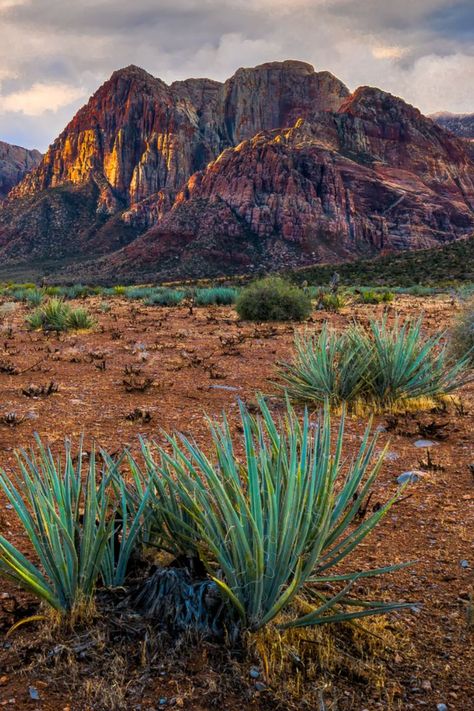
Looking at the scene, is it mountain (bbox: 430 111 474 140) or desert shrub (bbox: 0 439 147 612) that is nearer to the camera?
desert shrub (bbox: 0 439 147 612)

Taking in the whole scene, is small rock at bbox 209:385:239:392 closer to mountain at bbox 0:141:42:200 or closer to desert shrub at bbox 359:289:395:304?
desert shrub at bbox 359:289:395:304

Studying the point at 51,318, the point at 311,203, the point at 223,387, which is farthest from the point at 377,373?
the point at 311,203

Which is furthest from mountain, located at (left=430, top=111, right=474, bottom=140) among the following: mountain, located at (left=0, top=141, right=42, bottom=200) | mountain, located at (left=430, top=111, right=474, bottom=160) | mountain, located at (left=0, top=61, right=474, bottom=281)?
mountain, located at (left=0, top=141, right=42, bottom=200)

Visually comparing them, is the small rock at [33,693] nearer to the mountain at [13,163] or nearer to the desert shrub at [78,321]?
the desert shrub at [78,321]

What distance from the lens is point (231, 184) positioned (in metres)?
86.8

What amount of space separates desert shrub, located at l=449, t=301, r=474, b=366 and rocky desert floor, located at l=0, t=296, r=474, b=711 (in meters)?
1.55

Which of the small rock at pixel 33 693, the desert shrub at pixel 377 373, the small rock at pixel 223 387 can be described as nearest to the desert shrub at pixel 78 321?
the small rock at pixel 223 387

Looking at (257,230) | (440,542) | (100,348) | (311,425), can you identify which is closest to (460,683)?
(440,542)

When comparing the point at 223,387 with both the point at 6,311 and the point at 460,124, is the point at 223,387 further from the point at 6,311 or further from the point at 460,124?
the point at 460,124

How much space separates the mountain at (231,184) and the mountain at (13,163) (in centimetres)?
4687

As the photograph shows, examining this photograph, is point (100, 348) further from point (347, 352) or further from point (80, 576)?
point (80, 576)

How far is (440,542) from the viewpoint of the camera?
3008 mm

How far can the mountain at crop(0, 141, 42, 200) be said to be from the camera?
6900 inches

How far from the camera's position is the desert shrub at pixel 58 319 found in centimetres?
1306
